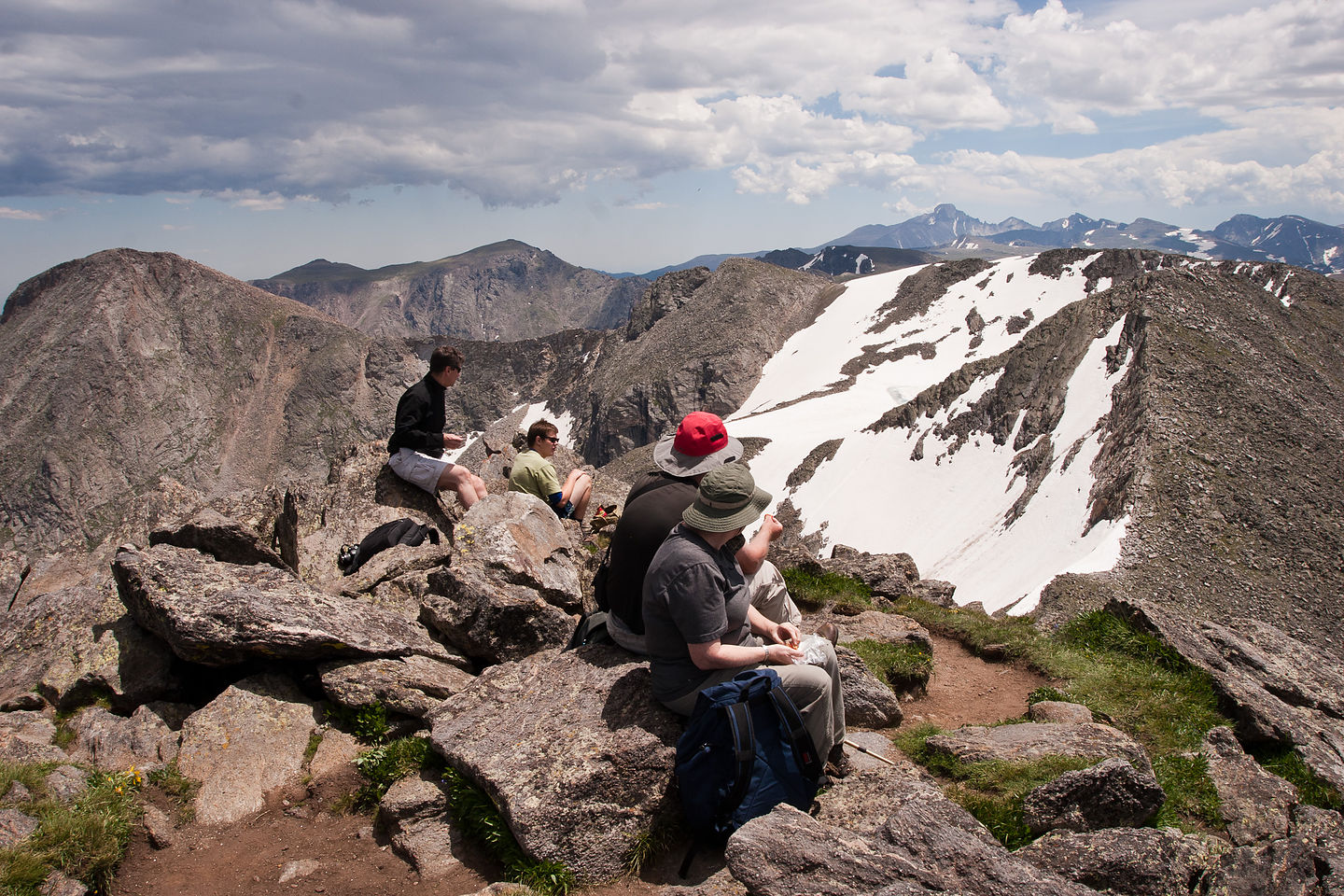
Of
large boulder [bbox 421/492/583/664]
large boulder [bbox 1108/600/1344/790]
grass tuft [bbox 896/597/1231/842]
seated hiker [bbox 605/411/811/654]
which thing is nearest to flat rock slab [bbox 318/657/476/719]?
large boulder [bbox 421/492/583/664]

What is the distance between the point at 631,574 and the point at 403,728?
3.12 metres

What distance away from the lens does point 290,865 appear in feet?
20.3

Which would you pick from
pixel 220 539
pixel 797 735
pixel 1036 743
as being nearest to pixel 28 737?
pixel 220 539

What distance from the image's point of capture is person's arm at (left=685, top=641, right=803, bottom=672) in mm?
5812

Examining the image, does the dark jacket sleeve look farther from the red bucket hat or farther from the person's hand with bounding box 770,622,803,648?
the person's hand with bounding box 770,622,803,648

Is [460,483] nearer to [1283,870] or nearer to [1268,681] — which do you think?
[1283,870]

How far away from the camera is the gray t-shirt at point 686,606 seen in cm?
579

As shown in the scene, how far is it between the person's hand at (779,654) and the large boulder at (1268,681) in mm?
6485

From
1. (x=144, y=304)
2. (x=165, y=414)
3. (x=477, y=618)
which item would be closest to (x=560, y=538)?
(x=477, y=618)

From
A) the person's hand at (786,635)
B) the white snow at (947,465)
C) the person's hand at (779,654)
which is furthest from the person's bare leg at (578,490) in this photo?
the white snow at (947,465)

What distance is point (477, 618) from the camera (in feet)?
28.4

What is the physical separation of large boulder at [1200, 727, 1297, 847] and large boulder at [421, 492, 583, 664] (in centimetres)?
689

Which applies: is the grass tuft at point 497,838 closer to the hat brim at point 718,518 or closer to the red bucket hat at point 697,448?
the hat brim at point 718,518

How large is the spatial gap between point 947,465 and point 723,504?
193 ft
